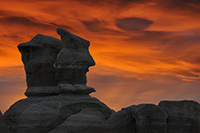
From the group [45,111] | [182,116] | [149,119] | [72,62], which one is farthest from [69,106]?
[182,116]

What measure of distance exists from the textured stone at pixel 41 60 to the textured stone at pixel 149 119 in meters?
4.65

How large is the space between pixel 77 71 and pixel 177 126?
520cm

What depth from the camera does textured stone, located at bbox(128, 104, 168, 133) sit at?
655 inches

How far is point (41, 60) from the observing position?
62.7 ft

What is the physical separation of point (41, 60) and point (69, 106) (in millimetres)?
3064

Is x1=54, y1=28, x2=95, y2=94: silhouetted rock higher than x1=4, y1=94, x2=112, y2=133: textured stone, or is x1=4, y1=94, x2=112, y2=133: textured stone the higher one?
x1=54, y1=28, x2=95, y2=94: silhouetted rock

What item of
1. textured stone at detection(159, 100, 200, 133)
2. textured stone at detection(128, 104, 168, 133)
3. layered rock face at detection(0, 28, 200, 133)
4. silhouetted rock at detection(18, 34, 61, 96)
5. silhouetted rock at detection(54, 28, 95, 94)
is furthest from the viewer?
silhouetted rock at detection(18, 34, 61, 96)

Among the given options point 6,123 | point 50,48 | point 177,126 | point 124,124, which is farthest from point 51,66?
point 177,126

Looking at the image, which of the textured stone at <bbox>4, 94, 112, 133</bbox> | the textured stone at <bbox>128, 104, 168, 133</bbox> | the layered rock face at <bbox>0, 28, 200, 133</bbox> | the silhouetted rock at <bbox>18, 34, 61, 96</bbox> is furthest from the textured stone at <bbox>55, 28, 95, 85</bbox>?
the textured stone at <bbox>128, 104, 168, 133</bbox>

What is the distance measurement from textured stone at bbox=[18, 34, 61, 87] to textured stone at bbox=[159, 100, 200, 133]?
553 centimetres

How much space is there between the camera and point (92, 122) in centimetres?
1683

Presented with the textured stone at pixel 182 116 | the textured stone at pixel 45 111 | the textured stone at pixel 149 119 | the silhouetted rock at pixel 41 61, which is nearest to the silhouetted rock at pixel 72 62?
the silhouetted rock at pixel 41 61

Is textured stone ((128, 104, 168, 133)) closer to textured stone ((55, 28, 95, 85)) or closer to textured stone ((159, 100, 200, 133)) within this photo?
textured stone ((159, 100, 200, 133))

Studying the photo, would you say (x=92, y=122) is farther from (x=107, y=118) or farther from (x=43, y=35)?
(x=43, y=35)
